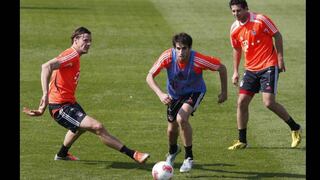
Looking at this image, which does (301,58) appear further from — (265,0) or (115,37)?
(265,0)

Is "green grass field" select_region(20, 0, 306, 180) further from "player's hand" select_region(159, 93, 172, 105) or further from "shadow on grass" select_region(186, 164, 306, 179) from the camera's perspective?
"player's hand" select_region(159, 93, 172, 105)

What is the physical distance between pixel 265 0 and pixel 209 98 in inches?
604

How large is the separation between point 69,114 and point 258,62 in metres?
3.39

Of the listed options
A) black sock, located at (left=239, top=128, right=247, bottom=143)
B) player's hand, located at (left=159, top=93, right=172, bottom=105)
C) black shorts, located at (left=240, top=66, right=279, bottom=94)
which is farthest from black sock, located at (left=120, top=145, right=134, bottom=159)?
black shorts, located at (left=240, top=66, right=279, bottom=94)

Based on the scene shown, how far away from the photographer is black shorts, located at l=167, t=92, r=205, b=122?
1295 centimetres

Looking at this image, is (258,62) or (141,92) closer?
(258,62)

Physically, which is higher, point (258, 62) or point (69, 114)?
point (258, 62)

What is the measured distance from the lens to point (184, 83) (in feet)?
42.5

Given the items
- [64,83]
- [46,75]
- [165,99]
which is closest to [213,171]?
[165,99]

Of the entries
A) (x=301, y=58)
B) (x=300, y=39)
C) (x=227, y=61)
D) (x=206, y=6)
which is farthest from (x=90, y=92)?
(x=206, y=6)

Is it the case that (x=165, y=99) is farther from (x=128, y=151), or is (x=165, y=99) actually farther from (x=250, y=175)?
(x=250, y=175)

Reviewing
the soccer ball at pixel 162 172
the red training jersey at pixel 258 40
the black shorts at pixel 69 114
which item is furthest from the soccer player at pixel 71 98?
the red training jersey at pixel 258 40

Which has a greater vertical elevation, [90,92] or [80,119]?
[80,119]
